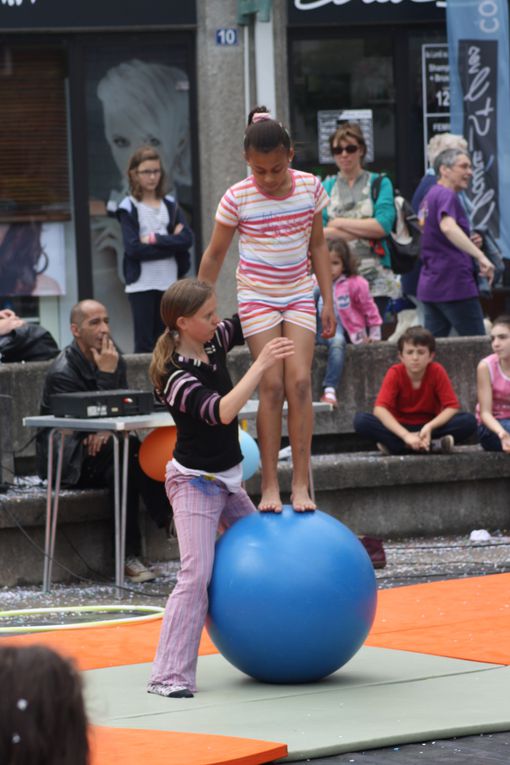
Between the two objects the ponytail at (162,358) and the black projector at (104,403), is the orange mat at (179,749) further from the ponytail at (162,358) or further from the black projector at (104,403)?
the black projector at (104,403)

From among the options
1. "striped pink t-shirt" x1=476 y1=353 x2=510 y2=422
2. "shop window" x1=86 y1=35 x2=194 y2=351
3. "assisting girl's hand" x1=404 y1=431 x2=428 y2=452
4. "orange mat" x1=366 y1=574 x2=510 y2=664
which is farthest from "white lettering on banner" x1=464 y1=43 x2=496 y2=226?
"orange mat" x1=366 y1=574 x2=510 y2=664

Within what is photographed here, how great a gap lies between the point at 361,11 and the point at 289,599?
965cm

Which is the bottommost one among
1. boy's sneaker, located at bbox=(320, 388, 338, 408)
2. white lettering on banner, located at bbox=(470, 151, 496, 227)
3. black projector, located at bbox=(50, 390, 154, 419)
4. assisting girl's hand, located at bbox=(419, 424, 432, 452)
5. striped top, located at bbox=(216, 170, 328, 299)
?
assisting girl's hand, located at bbox=(419, 424, 432, 452)

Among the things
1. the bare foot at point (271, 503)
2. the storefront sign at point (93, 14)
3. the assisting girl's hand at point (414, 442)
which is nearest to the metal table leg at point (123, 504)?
the assisting girl's hand at point (414, 442)

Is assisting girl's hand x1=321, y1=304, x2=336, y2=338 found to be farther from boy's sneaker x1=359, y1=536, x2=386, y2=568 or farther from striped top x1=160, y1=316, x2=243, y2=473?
boy's sneaker x1=359, y1=536, x2=386, y2=568

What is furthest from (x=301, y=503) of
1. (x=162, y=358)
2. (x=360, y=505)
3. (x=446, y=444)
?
(x=446, y=444)

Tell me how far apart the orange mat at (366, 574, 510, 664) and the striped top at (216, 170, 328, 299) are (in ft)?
5.17

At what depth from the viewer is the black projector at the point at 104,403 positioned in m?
8.64

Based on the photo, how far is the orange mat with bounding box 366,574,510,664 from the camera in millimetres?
6660

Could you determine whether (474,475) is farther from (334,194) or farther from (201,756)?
(201,756)

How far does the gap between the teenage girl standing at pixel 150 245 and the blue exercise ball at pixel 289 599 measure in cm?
565

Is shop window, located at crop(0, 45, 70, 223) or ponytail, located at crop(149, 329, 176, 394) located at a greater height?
shop window, located at crop(0, 45, 70, 223)

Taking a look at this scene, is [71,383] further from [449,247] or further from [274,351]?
[274,351]

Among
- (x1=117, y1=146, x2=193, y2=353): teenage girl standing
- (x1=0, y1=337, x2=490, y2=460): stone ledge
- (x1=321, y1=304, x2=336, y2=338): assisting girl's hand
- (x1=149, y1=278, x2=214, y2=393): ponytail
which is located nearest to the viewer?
(x1=149, y1=278, x2=214, y2=393): ponytail
